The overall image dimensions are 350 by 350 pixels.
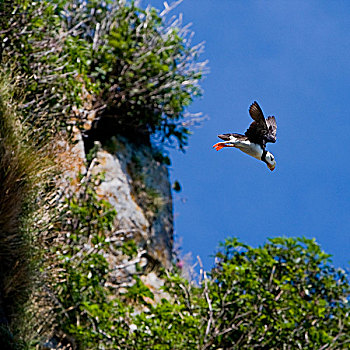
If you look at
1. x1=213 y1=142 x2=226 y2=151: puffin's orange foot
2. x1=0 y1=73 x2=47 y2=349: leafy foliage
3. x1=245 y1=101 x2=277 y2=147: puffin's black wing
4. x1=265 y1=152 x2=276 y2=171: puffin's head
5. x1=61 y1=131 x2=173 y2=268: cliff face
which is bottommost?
x1=213 y1=142 x2=226 y2=151: puffin's orange foot

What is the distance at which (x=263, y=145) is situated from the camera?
6.07 ft

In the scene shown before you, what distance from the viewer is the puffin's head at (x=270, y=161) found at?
1722 millimetres

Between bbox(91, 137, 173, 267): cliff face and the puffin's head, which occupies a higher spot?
bbox(91, 137, 173, 267): cliff face

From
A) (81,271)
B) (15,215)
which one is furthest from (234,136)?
(81,271)

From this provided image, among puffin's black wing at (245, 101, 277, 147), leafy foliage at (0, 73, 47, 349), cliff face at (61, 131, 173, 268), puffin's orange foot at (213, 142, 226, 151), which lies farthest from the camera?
cliff face at (61, 131, 173, 268)

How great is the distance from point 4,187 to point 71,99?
106 inches

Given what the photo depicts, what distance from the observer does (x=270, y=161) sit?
1.75m

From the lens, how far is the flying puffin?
176 centimetres

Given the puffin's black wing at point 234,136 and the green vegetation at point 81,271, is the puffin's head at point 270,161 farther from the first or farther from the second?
the green vegetation at point 81,271

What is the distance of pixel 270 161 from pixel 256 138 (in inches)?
6.2

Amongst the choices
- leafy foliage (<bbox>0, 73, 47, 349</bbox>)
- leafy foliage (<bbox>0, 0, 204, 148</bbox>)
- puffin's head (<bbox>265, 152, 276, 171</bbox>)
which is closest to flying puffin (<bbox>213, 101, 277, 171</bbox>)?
puffin's head (<bbox>265, 152, 276, 171</bbox>)

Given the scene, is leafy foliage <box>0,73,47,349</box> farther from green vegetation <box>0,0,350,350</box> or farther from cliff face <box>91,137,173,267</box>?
cliff face <box>91,137,173,267</box>

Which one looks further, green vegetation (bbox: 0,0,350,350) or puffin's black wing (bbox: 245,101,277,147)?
green vegetation (bbox: 0,0,350,350)

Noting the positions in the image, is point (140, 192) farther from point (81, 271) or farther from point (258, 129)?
point (258, 129)
